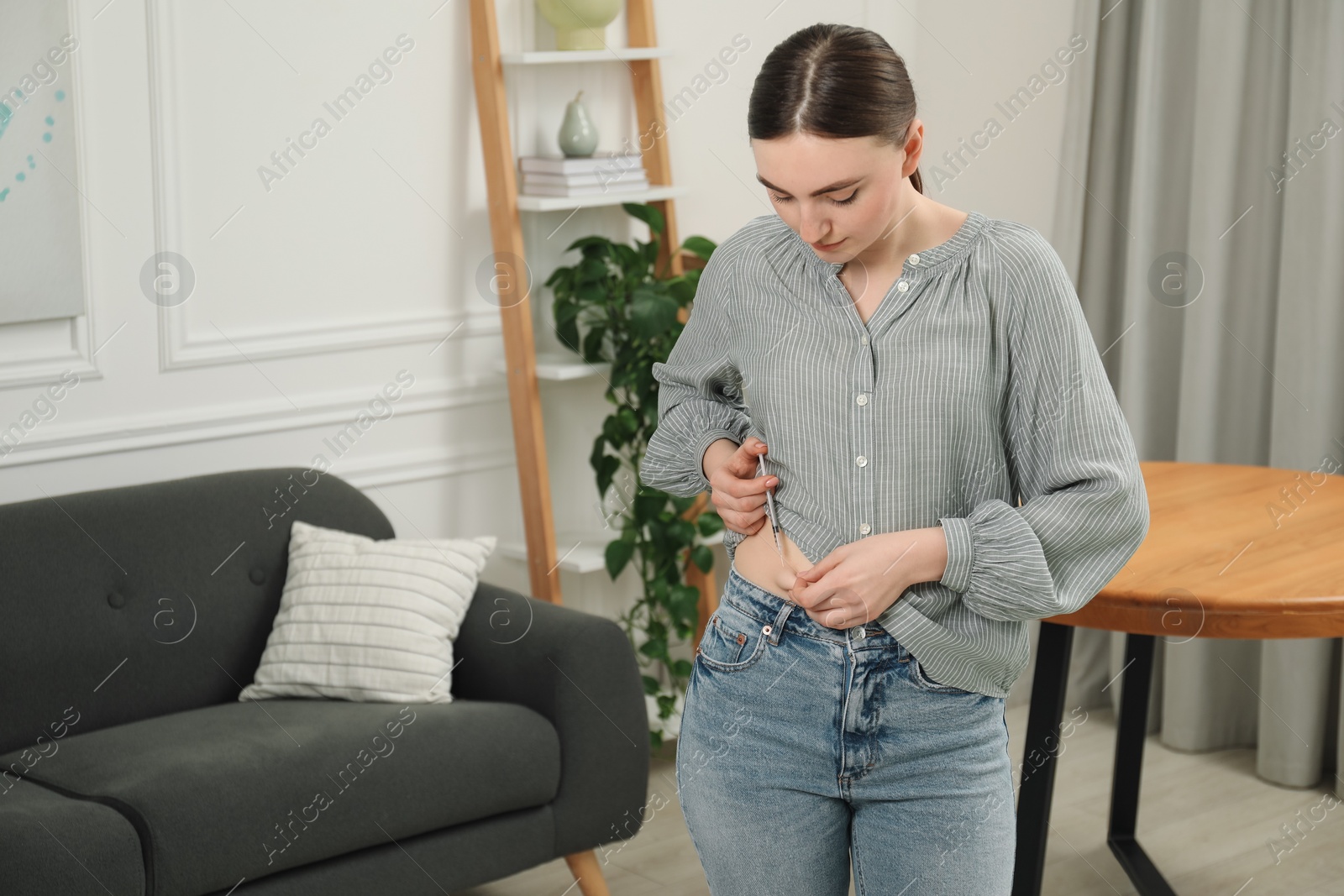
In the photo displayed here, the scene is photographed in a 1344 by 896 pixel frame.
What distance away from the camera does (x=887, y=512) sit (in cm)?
116

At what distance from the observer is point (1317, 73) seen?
3189mm

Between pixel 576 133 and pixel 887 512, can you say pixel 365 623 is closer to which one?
pixel 576 133

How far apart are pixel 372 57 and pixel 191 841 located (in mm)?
1836

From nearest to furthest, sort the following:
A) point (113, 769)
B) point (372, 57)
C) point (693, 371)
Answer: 1. point (693, 371)
2. point (113, 769)
3. point (372, 57)

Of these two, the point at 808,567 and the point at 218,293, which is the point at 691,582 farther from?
the point at 808,567

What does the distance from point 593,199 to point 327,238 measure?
0.63 m

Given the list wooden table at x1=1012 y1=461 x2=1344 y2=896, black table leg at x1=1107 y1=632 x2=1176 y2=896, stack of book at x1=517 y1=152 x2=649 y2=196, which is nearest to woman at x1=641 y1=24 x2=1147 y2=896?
wooden table at x1=1012 y1=461 x2=1344 y2=896

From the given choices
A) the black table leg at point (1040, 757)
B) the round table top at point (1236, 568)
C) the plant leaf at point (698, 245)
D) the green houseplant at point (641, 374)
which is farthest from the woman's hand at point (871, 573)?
the plant leaf at point (698, 245)

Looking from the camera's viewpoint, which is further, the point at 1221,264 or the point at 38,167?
the point at 1221,264

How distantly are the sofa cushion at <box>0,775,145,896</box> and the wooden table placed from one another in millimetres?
1425

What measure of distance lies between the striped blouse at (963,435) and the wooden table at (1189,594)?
2.56ft

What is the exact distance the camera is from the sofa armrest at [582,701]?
8.27 ft

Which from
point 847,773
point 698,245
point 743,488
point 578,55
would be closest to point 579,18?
point 578,55

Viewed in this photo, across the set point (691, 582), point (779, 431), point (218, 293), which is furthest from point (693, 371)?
point (691, 582)
